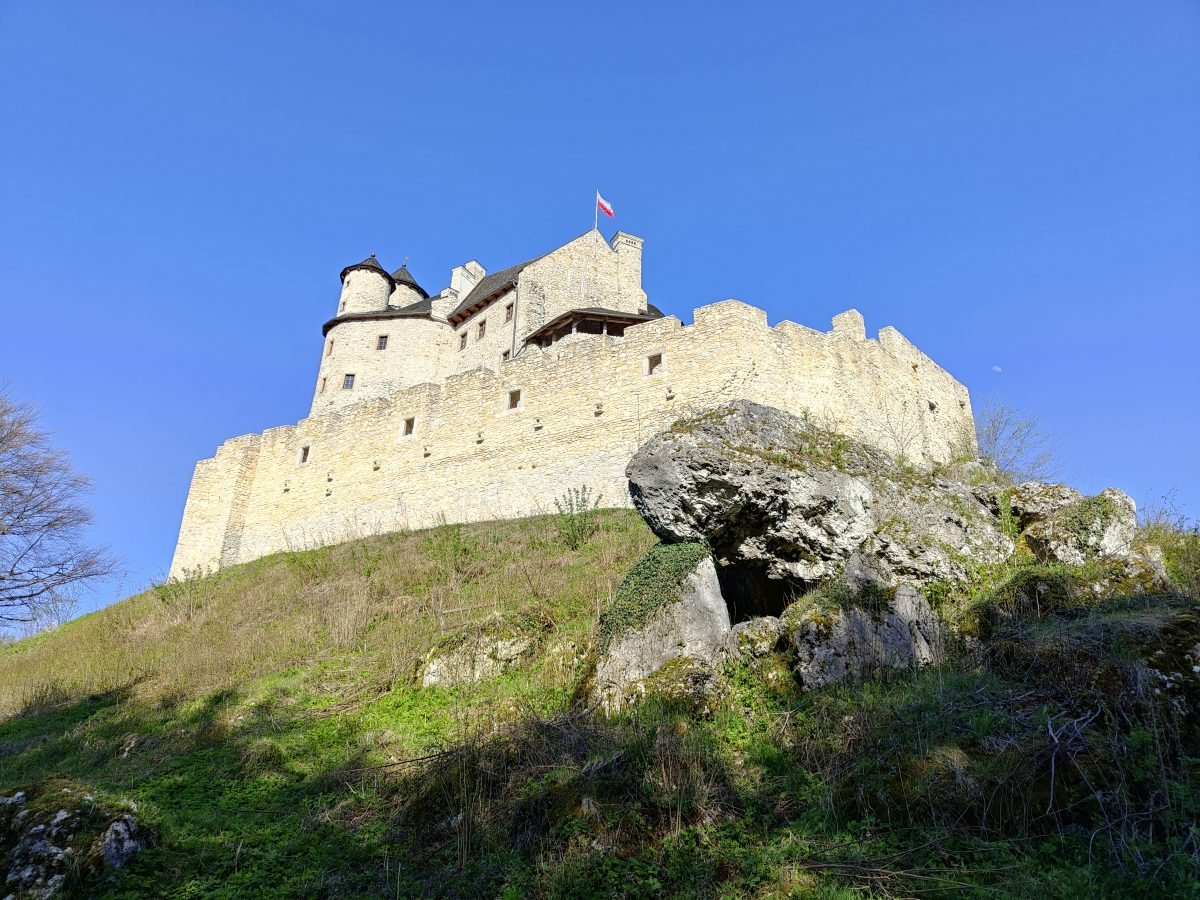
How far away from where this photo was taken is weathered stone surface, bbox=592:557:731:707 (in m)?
7.86

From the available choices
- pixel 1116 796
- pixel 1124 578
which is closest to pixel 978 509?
pixel 1124 578

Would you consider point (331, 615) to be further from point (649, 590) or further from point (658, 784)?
point (658, 784)

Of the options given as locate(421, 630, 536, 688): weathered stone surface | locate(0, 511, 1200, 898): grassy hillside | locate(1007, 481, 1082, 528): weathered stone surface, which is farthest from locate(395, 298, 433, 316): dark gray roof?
locate(1007, 481, 1082, 528): weathered stone surface

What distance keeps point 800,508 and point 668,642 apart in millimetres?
2094

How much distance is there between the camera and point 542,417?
22344mm

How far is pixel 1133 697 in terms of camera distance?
18.6 feet

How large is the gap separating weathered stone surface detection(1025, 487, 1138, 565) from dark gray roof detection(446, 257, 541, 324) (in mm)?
26663

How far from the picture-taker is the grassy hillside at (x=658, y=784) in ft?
16.1

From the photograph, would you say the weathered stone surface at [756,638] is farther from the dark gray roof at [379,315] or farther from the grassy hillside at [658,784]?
the dark gray roof at [379,315]

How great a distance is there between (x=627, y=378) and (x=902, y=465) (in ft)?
39.8

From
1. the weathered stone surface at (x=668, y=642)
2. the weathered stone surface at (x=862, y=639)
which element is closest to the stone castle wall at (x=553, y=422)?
the weathered stone surface at (x=668, y=642)

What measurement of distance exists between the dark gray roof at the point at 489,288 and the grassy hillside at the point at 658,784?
82.4 ft

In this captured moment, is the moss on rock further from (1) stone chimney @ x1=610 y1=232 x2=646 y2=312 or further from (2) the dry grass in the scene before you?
(1) stone chimney @ x1=610 y1=232 x2=646 y2=312

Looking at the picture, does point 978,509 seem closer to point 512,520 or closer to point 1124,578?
point 1124,578
